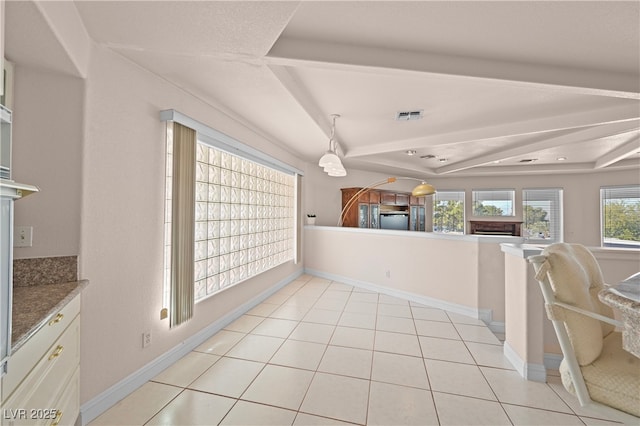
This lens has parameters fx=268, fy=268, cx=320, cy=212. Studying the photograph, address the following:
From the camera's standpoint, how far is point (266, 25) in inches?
59.0

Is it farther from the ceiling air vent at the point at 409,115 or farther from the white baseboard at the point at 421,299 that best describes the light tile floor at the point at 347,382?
the ceiling air vent at the point at 409,115

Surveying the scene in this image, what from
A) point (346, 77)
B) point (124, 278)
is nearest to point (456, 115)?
point (346, 77)

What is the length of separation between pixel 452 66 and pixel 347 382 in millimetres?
2485

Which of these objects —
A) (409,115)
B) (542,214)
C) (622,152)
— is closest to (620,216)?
(542,214)

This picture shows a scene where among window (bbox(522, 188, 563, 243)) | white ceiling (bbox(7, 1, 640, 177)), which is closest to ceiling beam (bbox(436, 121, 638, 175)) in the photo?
white ceiling (bbox(7, 1, 640, 177))

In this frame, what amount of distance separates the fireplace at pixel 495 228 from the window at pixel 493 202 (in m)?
0.26

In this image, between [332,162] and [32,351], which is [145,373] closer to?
[32,351]

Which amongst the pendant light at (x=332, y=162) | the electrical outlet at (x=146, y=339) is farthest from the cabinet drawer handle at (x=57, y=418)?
the pendant light at (x=332, y=162)

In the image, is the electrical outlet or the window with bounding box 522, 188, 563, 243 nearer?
the electrical outlet

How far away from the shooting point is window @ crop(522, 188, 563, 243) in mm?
6301

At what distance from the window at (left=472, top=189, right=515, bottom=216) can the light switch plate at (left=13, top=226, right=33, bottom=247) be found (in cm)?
786

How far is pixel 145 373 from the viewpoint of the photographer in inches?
78.9

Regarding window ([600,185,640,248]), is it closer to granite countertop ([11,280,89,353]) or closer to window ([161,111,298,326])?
window ([161,111,298,326])

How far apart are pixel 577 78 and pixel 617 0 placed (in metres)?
0.85
